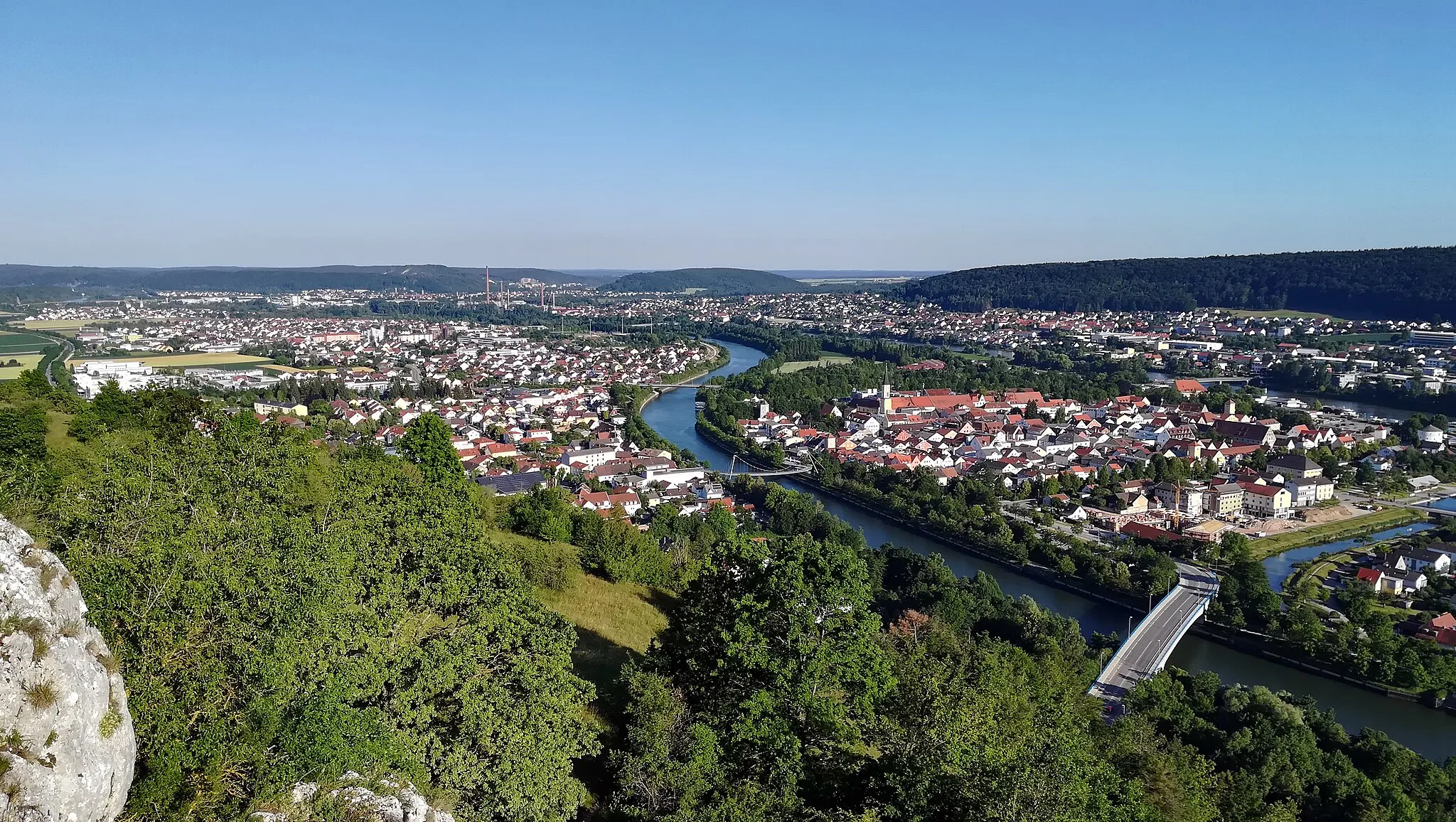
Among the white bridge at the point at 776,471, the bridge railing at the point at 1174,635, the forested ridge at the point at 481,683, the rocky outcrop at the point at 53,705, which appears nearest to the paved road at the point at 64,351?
the white bridge at the point at 776,471

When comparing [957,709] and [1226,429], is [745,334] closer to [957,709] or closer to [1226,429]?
[1226,429]

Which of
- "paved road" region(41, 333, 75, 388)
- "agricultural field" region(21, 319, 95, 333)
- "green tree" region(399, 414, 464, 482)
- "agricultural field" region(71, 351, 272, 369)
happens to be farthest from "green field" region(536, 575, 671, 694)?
"agricultural field" region(21, 319, 95, 333)

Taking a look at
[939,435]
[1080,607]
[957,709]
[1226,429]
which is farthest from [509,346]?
[957,709]

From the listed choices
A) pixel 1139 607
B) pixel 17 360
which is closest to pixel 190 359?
pixel 17 360

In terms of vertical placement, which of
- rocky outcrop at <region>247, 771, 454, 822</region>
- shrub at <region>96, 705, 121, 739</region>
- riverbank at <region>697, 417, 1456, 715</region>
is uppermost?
shrub at <region>96, 705, 121, 739</region>

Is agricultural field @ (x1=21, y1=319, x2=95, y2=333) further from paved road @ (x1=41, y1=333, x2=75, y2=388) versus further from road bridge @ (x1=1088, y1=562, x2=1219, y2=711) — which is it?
road bridge @ (x1=1088, y1=562, x2=1219, y2=711)

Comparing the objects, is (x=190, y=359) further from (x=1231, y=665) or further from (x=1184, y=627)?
(x=1231, y=665)
